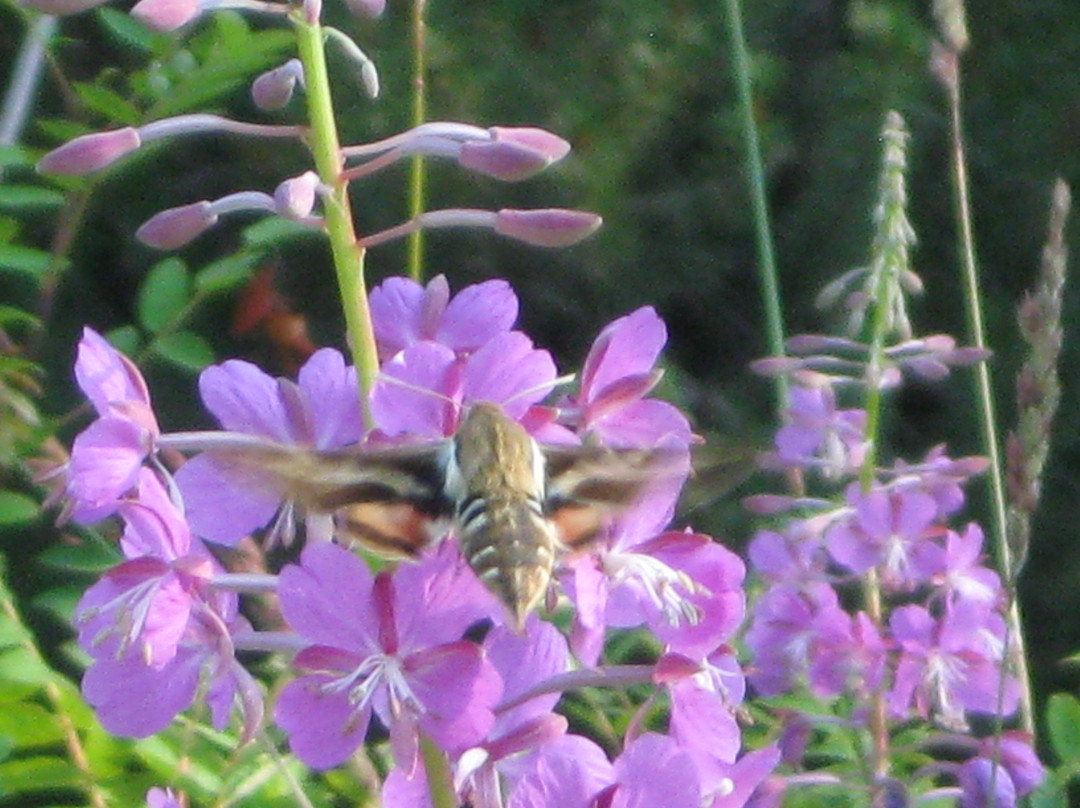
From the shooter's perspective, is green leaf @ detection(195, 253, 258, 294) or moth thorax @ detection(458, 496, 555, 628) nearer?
moth thorax @ detection(458, 496, 555, 628)

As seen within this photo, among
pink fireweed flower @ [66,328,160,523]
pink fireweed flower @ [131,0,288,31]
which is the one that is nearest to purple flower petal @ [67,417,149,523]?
pink fireweed flower @ [66,328,160,523]

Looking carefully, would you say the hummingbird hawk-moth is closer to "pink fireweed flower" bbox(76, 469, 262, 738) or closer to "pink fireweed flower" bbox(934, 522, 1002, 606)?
"pink fireweed flower" bbox(76, 469, 262, 738)

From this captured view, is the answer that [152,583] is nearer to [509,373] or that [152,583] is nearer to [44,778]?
[509,373]

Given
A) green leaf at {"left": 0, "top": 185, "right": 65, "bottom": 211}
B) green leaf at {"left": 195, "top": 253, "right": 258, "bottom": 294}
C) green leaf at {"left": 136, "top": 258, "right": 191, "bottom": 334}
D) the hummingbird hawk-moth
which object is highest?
the hummingbird hawk-moth

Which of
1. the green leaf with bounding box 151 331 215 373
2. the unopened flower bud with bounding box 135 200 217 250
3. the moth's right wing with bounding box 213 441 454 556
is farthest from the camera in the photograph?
the green leaf with bounding box 151 331 215 373

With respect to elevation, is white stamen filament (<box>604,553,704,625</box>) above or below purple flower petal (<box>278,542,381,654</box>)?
below

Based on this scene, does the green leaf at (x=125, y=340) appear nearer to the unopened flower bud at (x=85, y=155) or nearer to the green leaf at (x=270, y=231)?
the green leaf at (x=270, y=231)

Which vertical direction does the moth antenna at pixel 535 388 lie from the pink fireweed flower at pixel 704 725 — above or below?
above

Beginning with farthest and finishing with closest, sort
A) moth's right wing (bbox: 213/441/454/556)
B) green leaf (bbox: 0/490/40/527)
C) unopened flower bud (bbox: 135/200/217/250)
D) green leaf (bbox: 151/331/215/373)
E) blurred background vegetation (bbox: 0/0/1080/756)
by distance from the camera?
1. blurred background vegetation (bbox: 0/0/1080/756)
2. green leaf (bbox: 151/331/215/373)
3. green leaf (bbox: 0/490/40/527)
4. unopened flower bud (bbox: 135/200/217/250)
5. moth's right wing (bbox: 213/441/454/556)

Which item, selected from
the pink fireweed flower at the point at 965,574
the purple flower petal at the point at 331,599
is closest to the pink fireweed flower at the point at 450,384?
the purple flower petal at the point at 331,599
